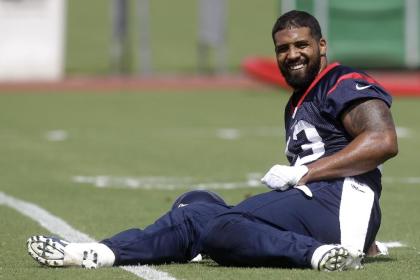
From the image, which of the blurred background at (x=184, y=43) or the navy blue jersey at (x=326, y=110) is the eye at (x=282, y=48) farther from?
the blurred background at (x=184, y=43)

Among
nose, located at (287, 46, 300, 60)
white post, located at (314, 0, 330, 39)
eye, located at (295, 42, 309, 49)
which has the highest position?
eye, located at (295, 42, 309, 49)

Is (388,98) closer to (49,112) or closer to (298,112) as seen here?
(298,112)

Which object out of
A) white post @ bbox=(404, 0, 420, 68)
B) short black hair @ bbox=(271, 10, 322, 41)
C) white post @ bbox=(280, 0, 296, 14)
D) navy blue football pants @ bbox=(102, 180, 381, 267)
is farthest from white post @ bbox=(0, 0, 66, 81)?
navy blue football pants @ bbox=(102, 180, 381, 267)

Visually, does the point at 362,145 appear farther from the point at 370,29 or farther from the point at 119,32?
the point at 119,32

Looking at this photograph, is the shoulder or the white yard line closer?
the shoulder

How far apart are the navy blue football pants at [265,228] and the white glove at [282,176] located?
0.10 metres

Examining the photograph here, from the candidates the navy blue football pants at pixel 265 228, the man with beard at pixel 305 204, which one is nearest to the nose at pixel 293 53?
the man with beard at pixel 305 204

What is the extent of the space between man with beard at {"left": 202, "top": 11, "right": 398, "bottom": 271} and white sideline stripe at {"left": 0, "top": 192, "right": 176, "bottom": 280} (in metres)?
0.40

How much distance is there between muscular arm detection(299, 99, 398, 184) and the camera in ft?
23.3

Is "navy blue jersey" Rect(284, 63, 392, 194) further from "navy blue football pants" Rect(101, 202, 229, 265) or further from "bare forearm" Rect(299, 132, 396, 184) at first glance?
"navy blue football pants" Rect(101, 202, 229, 265)

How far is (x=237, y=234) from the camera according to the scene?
7.12 meters

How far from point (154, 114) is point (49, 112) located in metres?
1.78

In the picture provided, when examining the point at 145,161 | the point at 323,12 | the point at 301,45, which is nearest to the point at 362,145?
the point at 301,45

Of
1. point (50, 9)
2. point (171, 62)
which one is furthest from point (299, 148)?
point (171, 62)
